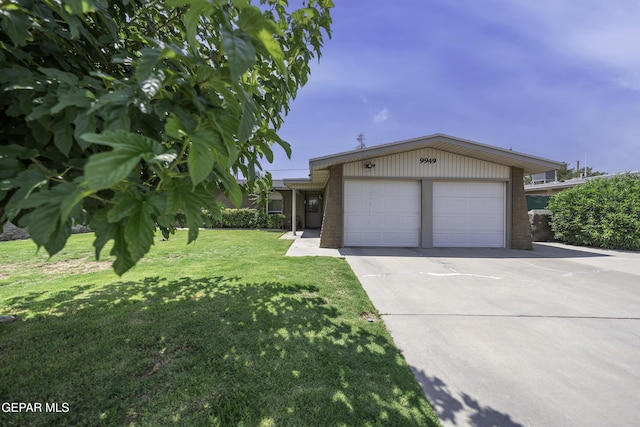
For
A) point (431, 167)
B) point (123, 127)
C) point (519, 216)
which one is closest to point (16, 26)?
point (123, 127)

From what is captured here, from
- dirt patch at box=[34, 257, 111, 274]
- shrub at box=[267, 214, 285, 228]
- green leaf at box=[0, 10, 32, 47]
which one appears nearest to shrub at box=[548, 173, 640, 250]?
shrub at box=[267, 214, 285, 228]

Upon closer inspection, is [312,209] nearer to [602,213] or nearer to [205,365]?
[602,213]

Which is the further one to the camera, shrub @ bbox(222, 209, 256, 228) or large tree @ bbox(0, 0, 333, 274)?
shrub @ bbox(222, 209, 256, 228)

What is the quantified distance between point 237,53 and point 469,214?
10981mm

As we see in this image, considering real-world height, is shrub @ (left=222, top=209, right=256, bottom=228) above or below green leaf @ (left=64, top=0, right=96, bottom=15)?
below

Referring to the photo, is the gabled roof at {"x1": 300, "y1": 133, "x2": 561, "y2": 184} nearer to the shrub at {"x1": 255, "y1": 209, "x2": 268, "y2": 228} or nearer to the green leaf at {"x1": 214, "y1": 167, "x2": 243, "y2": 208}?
the green leaf at {"x1": 214, "y1": 167, "x2": 243, "y2": 208}

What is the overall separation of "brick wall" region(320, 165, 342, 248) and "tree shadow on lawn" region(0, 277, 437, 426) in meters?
5.58

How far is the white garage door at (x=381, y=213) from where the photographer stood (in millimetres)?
9930

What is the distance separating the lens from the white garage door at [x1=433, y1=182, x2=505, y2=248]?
10.1 m

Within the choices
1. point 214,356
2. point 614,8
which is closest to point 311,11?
point 214,356

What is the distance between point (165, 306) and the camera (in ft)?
12.6

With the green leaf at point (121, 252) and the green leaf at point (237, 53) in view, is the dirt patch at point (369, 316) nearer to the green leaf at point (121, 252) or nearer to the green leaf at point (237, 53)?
the green leaf at point (121, 252)

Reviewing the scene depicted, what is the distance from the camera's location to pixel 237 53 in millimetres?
791

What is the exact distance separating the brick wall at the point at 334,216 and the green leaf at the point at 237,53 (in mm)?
8798
